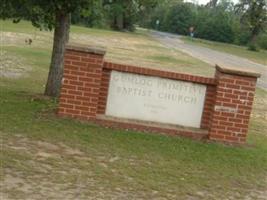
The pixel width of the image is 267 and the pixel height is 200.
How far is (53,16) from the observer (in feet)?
40.7

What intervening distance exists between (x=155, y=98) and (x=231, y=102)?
3.86 feet

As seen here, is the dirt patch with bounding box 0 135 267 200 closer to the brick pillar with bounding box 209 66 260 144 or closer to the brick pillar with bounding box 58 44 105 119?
the brick pillar with bounding box 58 44 105 119

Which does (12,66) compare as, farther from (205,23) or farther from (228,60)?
(205,23)

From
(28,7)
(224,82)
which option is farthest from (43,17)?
(224,82)

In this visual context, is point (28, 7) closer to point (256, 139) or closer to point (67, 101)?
point (67, 101)

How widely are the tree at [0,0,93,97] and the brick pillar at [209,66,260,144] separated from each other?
323cm

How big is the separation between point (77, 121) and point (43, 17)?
3220 mm

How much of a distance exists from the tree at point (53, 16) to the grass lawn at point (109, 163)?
1381 mm

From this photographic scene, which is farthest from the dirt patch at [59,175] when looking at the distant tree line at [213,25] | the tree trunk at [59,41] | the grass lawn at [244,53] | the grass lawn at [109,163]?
the distant tree line at [213,25]

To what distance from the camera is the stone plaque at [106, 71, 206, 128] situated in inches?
397

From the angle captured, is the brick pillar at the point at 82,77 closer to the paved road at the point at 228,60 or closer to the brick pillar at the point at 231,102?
the brick pillar at the point at 231,102

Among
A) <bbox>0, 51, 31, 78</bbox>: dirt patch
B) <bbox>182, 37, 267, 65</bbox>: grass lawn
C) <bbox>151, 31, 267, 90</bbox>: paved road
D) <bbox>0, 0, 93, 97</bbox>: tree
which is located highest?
<bbox>0, 0, 93, 97</bbox>: tree

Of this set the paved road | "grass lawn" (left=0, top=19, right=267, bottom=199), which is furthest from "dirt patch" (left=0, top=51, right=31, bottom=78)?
the paved road

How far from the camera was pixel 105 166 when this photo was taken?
7.55 metres
